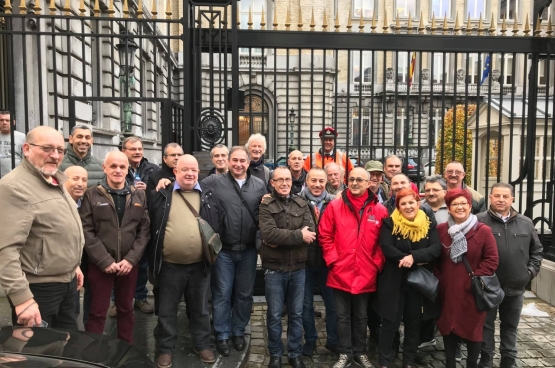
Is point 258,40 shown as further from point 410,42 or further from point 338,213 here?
point 338,213

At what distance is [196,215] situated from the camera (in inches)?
154

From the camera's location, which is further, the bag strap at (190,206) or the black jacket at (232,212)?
the black jacket at (232,212)

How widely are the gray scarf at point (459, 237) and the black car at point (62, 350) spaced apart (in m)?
2.64

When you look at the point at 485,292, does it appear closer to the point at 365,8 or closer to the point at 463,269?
the point at 463,269

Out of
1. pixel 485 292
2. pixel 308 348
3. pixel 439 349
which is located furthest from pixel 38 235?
pixel 439 349

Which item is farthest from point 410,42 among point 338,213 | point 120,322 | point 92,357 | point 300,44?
point 92,357

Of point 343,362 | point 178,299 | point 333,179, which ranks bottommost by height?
point 343,362

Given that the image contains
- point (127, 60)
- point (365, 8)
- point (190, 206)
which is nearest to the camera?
point (190, 206)

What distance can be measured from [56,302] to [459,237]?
3.27 meters

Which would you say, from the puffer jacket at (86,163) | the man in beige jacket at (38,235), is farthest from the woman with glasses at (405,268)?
the puffer jacket at (86,163)

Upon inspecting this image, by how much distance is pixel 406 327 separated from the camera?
13.4 ft

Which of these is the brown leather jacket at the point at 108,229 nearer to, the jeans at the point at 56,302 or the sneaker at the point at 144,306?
the jeans at the point at 56,302

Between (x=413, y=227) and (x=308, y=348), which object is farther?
(x=308, y=348)

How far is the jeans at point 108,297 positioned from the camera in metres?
3.77
